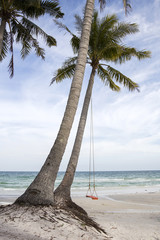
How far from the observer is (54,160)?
15.8 ft

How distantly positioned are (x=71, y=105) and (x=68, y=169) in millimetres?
2278

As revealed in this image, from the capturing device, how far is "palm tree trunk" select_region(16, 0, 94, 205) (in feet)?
14.5

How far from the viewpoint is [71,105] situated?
528cm

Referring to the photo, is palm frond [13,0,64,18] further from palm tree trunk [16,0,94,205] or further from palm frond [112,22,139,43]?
palm tree trunk [16,0,94,205]

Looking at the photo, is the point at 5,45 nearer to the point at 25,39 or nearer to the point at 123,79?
the point at 25,39

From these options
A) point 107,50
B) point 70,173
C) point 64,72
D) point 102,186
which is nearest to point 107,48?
point 107,50

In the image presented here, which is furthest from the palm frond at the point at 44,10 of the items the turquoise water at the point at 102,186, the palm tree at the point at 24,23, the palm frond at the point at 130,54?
the turquoise water at the point at 102,186

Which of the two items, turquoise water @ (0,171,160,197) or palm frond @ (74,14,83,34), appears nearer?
palm frond @ (74,14,83,34)

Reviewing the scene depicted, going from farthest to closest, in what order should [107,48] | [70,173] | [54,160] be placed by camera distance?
[107,48] < [70,173] < [54,160]

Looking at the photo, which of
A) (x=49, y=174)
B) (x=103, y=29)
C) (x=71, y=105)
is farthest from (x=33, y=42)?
(x=49, y=174)

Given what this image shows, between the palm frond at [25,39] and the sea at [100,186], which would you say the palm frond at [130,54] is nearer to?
the palm frond at [25,39]

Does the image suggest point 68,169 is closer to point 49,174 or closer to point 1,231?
point 49,174

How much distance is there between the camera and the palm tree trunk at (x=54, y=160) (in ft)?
14.5

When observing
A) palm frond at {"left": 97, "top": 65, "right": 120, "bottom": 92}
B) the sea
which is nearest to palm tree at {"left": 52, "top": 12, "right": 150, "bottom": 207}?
palm frond at {"left": 97, "top": 65, "right": 120, "bottom": 92}
